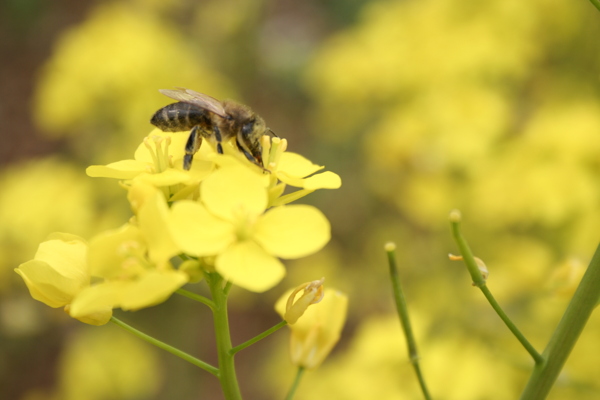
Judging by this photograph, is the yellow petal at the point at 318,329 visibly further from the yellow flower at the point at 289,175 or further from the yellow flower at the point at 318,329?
the yellow flower at the point at 289,175

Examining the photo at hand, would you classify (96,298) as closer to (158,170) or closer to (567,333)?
(158,170)

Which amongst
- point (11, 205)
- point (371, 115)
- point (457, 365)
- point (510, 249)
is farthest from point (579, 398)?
point (11, 205)

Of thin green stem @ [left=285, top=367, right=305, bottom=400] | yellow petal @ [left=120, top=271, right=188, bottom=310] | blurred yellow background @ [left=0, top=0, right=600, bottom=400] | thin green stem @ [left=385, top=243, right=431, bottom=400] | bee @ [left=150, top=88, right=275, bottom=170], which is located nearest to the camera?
yellow petal @ [left=120, top=271, right=188, bottom=310]

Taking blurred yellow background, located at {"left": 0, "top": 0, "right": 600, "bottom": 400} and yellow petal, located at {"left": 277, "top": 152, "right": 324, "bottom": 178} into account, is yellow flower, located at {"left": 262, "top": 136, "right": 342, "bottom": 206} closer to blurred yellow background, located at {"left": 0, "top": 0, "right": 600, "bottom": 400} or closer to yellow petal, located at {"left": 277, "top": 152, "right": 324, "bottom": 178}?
yellow petal, located at {"left": 277, "top": 152, "right": 324, "bottom": 178}

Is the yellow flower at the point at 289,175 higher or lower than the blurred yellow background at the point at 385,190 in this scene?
higher

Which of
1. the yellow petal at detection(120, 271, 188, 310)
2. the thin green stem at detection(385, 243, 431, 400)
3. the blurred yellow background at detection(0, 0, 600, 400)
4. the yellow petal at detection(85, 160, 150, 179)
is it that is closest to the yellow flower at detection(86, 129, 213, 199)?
the yellow petal at detection(85, 160, 150, 179)

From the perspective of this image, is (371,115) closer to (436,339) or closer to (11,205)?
(436,339)

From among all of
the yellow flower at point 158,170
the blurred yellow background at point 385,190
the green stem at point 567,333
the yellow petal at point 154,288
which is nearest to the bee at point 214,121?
the yellow flower at point 158,170
